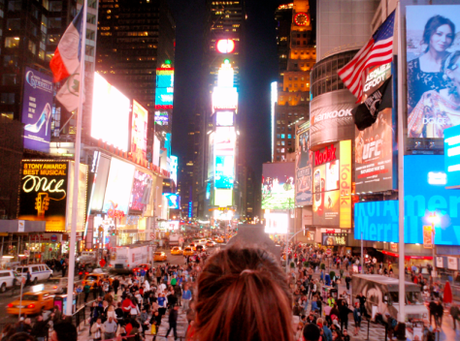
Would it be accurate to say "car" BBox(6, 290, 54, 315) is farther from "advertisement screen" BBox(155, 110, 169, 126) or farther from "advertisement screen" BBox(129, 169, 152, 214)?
"advertisement screen" BBox(155, 110, 169, 126)

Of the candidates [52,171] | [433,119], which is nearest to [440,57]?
[433,119]

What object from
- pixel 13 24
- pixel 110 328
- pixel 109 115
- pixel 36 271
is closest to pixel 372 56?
pixel 110 328

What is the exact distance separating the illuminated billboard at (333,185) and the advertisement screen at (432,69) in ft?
65.5

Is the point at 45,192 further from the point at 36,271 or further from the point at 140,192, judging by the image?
the point at 140,192

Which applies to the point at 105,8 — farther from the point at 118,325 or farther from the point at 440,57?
the point at 118,325

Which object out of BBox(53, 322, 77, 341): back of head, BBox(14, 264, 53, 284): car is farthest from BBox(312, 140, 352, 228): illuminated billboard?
BBox(53, 322, 77, 341): back of head

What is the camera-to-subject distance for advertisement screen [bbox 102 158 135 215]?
4897 centimetres

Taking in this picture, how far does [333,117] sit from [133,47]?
101660mm

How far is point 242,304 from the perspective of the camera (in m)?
1.46

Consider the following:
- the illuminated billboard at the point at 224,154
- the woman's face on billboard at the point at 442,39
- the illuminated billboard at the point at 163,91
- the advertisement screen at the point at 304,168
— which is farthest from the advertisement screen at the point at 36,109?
the illuminated billboard at the point at 163,91

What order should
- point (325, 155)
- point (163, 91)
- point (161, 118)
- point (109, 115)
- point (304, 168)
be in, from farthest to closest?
point (163, 91) → point (161, 118) → point (304, 168) → point (325, 155) → point (109, 115)

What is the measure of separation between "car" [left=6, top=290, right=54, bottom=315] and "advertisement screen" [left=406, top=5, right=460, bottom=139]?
32.2 meters

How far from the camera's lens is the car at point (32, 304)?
1655cm

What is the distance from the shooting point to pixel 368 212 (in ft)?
152
